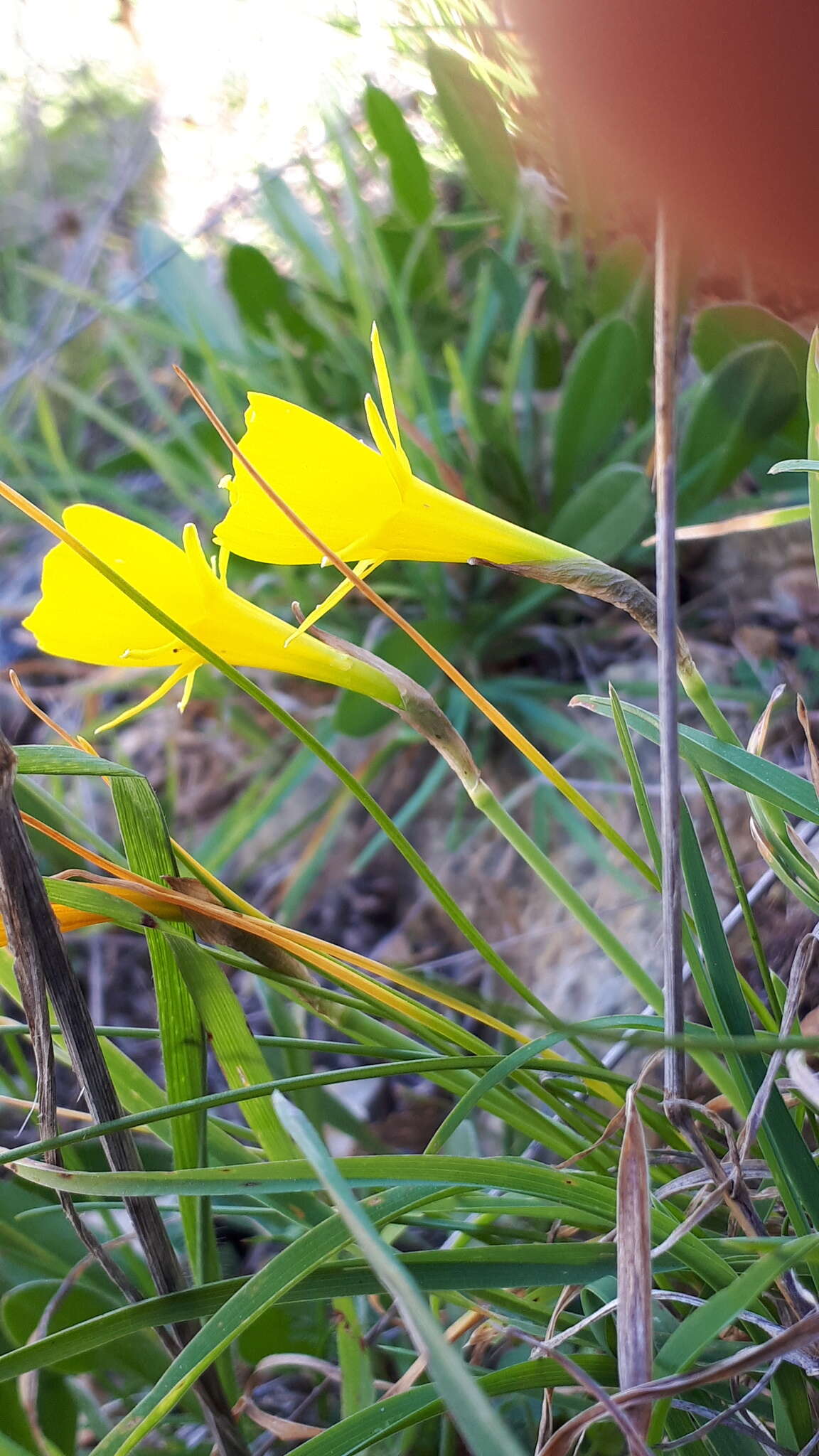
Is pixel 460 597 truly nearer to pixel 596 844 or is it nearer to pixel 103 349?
pixel 596 844

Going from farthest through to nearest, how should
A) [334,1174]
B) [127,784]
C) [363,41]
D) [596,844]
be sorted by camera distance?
[363,41] → [596,844] → [127,784] → [334,1174]

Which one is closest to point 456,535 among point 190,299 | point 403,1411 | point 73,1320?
point 403,1411

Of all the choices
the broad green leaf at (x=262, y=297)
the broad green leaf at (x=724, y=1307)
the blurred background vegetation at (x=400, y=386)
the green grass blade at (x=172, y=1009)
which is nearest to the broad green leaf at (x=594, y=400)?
the blurred background vegetation at (x=400, y=386)

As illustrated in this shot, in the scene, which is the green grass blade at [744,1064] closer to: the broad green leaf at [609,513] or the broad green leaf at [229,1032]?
the broad green leaf at [229,1032]

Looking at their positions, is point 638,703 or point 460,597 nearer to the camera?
point 638,703

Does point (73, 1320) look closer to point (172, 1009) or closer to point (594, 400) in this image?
point (172, 1009)

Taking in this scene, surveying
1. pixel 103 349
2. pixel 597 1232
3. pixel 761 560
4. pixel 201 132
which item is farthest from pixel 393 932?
pixel 201 132
